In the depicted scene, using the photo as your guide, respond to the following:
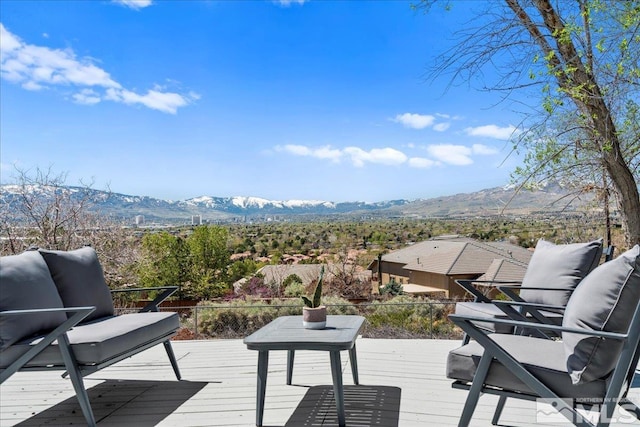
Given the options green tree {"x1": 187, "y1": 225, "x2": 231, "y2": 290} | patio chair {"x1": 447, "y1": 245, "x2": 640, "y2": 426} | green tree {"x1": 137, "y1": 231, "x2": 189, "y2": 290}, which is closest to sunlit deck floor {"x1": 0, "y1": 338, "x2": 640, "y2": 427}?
patio chair {"x1": 447, "y1": 245, "x2": 640, "y2": 426}

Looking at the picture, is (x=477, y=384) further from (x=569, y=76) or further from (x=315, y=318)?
(x=569, y=76)

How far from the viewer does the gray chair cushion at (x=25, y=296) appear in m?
2.56

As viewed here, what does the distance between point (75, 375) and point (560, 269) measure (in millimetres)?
3203

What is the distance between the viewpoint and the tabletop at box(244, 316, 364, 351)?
2.50m

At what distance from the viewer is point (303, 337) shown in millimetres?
2646

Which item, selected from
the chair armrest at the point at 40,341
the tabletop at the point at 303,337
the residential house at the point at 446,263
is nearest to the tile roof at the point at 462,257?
the residential house at the point at 446,263

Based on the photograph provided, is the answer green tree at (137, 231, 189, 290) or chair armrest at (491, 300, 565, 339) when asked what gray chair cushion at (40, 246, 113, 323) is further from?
green tree at (137, 231, 189, 290)

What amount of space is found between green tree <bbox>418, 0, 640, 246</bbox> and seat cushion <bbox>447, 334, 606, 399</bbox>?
11.5 feet

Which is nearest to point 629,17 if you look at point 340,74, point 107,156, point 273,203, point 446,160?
point 340,74

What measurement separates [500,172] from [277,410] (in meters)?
4.31

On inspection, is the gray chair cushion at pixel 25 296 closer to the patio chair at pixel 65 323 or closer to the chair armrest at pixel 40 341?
the patio chair at pixel 65 323

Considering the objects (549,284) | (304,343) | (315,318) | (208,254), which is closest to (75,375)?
(304,343)

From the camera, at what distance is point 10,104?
15039 mm

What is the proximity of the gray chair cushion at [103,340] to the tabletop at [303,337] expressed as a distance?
743mm
